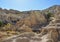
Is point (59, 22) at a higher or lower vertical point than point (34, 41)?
higher

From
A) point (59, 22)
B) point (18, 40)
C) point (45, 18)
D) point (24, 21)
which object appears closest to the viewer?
point (18, 40)

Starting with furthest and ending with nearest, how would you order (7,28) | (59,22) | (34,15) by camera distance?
1. (34,15)
2. (7,28)
3. (59,22)

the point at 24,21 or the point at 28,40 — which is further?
the point at 24,21

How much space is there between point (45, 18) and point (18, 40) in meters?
35.5

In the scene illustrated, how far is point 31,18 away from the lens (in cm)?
5034

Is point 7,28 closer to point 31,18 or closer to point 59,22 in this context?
point 31,18

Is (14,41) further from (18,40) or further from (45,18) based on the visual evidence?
(45,18)

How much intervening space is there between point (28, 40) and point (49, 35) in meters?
2.56

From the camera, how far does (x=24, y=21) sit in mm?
48312

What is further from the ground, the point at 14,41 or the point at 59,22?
the point at 59,22

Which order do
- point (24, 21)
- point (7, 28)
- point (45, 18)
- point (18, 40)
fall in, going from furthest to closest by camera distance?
1. point (45, 18)
2. point (24, 21)
3. point (7, 28)
4. point (18, 40)

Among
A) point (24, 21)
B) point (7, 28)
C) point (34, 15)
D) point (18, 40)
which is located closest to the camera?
point (18, 40)

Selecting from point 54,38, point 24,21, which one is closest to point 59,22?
point 54,38

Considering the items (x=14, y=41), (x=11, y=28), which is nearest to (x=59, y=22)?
(x=14, y=41)
